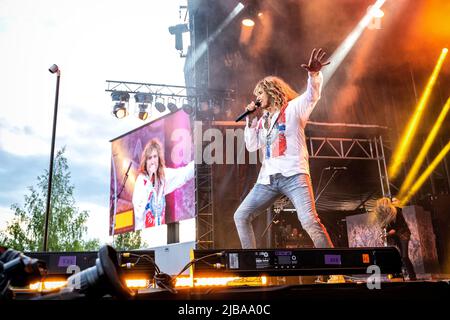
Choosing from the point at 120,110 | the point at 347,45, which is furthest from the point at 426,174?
the point at 120,110

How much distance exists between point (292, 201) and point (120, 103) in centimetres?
699

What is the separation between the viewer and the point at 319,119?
411 inches

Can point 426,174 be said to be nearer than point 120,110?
No

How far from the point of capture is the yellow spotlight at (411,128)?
10.3 metres

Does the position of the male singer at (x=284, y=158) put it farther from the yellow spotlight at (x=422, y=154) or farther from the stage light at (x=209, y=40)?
the yellow spotlight at (x=422, y=154)

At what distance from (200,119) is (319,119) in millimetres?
3302

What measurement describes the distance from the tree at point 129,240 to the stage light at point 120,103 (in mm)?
5007

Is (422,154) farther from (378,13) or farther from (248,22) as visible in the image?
(248,22)

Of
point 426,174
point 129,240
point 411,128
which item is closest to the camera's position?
point 426,174

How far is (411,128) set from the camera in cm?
1046

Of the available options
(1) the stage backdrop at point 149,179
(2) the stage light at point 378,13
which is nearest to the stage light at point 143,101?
(1) the stage backdrop at point 149,179

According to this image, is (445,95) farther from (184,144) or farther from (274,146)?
(274,146)

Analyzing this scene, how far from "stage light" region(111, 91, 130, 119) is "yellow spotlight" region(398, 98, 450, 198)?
7380 millimetres
